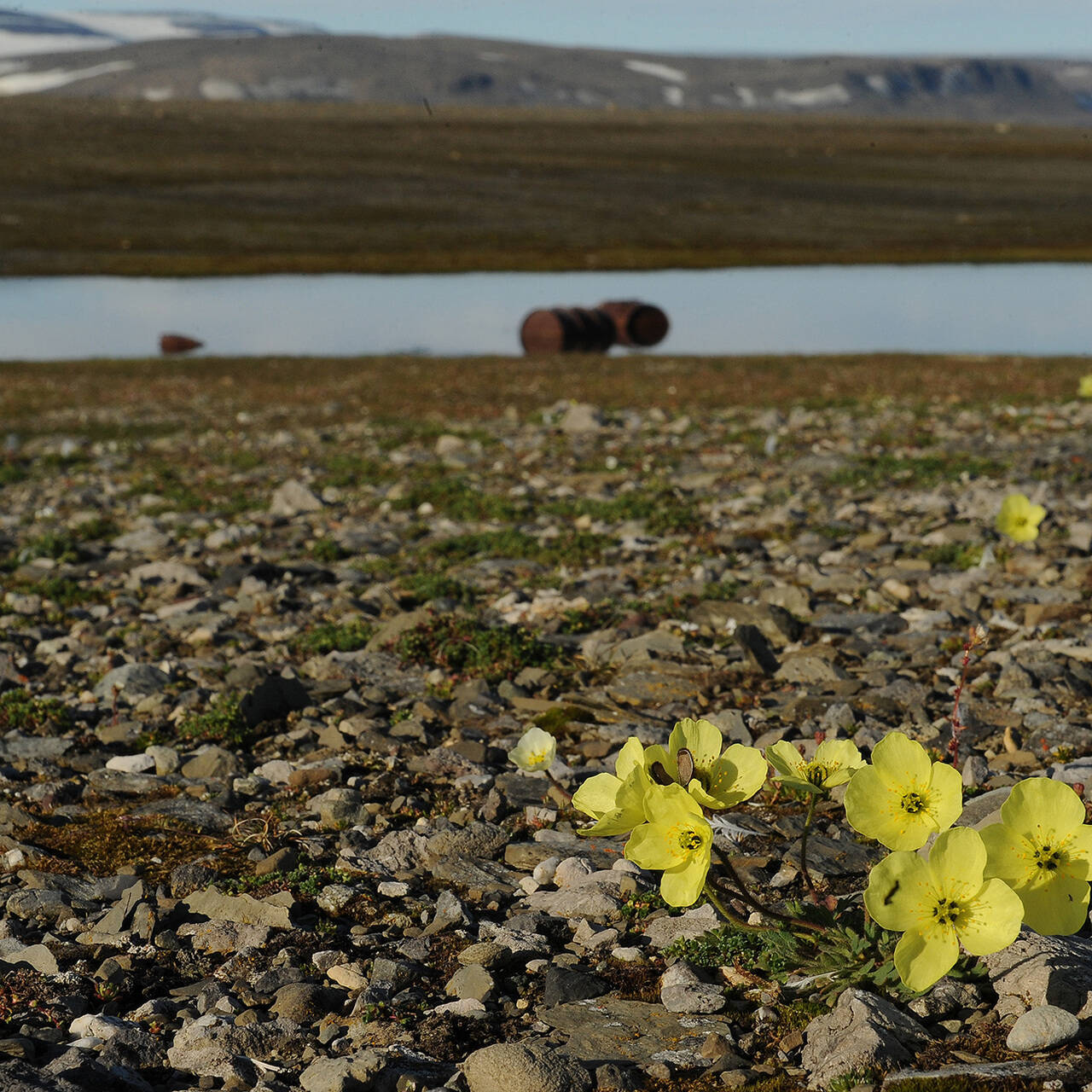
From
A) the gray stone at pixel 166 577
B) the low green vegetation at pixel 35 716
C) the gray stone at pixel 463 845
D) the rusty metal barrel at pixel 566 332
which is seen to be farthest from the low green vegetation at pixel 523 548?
the rusty metal barrel at pixel 566 332

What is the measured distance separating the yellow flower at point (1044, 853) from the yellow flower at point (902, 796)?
0.16 meters

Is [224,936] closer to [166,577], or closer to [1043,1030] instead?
[1043,1030]

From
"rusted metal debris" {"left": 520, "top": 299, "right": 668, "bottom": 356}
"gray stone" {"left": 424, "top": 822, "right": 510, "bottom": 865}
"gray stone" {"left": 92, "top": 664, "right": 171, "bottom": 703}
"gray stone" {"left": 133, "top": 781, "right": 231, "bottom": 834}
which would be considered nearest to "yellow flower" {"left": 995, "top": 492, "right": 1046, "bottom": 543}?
"gray stone" {"left": 424, "top": 822, "right": 510, "bottom": 865}

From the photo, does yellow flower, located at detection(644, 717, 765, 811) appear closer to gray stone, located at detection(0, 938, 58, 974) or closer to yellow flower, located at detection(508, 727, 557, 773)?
yellow flower, located at detection(508, 727, 557, 773)

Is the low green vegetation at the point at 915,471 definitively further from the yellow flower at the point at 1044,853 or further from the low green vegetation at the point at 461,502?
the yellow flower at the point at 1044,853

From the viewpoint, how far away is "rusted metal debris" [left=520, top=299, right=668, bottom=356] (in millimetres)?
37188

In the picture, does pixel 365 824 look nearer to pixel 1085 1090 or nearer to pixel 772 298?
pixel 1085 1090

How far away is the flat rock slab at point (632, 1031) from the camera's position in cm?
412

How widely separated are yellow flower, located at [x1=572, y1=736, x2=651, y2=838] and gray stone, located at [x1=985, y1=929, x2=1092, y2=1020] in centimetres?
129

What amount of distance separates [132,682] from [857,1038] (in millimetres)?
5420

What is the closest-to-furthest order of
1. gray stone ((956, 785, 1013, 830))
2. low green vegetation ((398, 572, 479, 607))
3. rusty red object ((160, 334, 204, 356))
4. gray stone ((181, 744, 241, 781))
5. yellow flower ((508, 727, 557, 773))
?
yellow flower ((508, 727, 557, 773)), gray stone ((956, 785, 1013, 830)), gray stone ((181, 744, 241, 781)), low green vegetation ((398, 572, 479, 607)), rusty red object ((160, 334, 204, 356))

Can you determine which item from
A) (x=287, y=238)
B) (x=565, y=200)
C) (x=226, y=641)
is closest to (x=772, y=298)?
(x=287, y=238)

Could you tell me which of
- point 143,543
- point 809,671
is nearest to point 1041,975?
point 809,671

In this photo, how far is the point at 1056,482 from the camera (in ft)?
44.1
